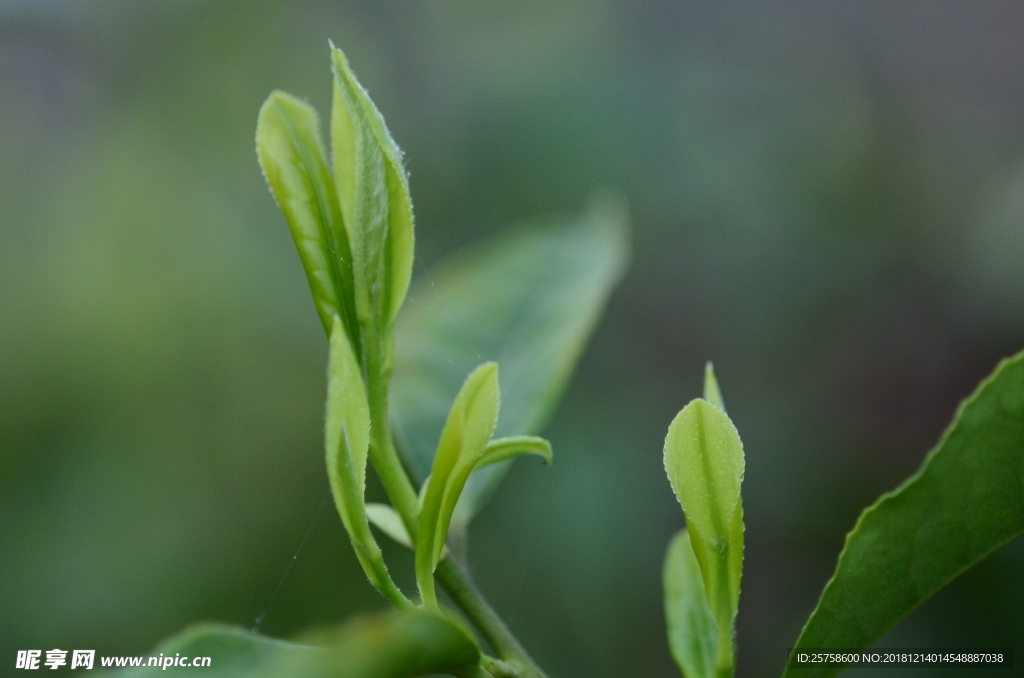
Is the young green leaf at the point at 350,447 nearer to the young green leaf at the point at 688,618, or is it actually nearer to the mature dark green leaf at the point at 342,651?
the mature dark green leaf at the point at 342,651

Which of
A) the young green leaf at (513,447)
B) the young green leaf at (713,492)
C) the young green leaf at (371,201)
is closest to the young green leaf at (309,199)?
the young green leaf at (371,201)

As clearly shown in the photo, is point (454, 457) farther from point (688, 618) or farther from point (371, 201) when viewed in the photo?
point (688, 618)

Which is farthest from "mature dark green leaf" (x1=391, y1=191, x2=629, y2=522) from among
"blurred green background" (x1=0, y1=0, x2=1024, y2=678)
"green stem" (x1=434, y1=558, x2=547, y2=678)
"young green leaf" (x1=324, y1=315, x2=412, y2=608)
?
"blurred green background" (x1=0, y1=0, x2=1024, y2=678)

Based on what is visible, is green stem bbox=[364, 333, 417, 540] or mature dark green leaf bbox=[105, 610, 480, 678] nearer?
mature dark green leaf bbox=[105, 610, 480, 678]

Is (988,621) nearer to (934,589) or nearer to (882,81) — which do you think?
(934,589)

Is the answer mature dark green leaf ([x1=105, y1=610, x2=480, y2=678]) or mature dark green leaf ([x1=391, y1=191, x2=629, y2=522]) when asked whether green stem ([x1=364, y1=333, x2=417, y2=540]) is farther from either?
mature dark green leaf ([x1=391, y1=191, x2=629, y2=522])

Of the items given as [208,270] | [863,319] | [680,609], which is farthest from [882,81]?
[680,609]
